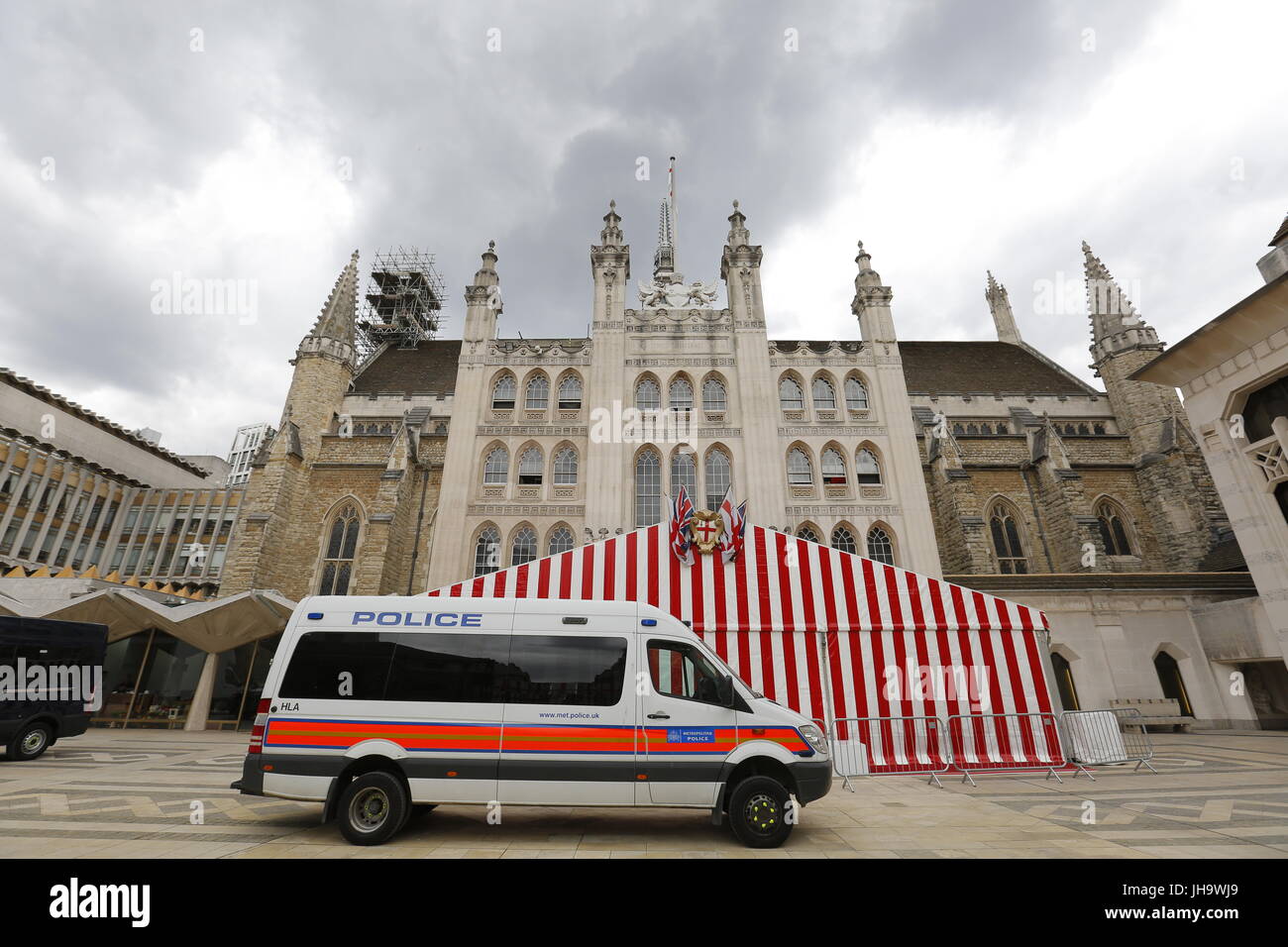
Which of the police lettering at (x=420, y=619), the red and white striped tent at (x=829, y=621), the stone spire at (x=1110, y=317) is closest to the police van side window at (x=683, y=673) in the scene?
the police lettering at (x=420, y=619)

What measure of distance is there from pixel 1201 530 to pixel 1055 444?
6.67 m

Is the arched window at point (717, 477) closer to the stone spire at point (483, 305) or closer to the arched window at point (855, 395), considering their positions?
the arched window at point (855, 395)

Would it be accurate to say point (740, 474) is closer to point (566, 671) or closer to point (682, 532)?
point (682, 532)

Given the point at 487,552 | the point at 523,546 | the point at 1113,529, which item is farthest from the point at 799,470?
the point at 1113,529

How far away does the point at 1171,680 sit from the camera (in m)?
16.2

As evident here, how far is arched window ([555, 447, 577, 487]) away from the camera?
21094mm

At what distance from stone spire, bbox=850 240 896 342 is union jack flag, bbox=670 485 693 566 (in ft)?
50.7

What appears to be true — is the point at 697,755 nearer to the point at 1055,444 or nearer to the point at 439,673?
the point at 439,673

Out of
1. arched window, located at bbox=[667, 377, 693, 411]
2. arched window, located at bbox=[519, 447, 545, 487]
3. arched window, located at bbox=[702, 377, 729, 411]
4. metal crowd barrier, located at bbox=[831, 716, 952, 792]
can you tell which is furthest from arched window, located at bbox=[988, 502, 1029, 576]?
arched window, located at bbox=[519, 447, 545, 487]

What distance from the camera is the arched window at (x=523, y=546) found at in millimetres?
20031

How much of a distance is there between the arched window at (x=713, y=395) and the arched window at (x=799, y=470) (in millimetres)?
3308

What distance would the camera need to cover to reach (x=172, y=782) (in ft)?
28.7

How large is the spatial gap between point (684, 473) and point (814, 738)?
15.0 metres
